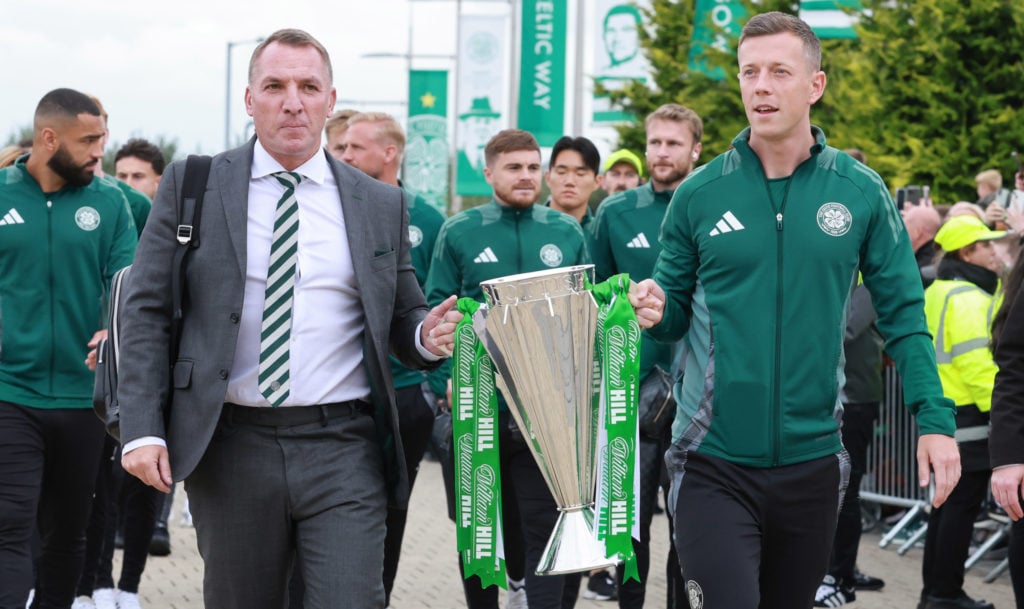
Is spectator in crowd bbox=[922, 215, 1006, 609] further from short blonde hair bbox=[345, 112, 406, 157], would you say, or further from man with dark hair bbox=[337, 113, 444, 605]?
short blonde hair bbox=[345, 112, 406, 157]

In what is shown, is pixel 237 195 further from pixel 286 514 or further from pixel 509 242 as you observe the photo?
pixel 509 242

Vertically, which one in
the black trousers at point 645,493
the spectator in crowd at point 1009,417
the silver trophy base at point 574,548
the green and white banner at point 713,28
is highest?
the green and white banner at point 713,28

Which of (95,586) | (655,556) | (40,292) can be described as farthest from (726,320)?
(655,556)

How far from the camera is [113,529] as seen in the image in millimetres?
9258

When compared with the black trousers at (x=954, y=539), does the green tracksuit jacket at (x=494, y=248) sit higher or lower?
higher

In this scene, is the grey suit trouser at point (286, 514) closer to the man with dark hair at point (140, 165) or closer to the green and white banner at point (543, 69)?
the man with dark hair at point (140, 165)

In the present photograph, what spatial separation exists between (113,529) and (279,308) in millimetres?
4857

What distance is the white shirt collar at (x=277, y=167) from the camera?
5059 mm

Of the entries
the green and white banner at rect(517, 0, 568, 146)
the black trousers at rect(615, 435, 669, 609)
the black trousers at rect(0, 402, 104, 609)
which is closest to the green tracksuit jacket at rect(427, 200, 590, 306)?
the black trousers at rect(615, 435, 669, 609)

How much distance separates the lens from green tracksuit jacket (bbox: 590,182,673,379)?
8086mm

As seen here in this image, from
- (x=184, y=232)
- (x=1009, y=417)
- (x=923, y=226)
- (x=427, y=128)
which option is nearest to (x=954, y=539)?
(x=923, y=226)

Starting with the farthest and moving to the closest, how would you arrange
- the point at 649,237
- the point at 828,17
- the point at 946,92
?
the point at 828,17, the point at 946,92, the point at 649,237

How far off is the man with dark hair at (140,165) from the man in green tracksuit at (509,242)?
380 centimetres

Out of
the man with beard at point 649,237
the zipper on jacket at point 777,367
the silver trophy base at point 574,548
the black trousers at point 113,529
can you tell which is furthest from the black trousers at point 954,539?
the silver trophy base at point 574,548
